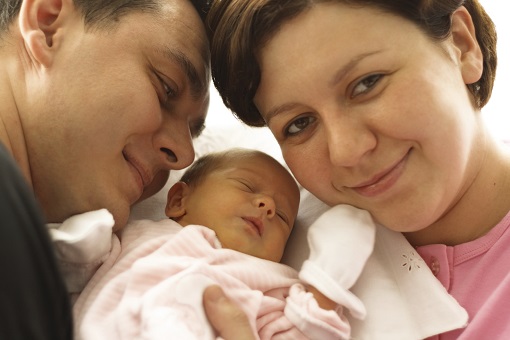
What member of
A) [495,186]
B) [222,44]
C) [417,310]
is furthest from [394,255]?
[222,44]

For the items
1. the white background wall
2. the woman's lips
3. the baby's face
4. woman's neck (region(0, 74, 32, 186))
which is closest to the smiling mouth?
the baby's face

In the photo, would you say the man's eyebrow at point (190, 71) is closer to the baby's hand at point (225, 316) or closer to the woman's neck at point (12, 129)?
the woman's neck at point (12, 129)

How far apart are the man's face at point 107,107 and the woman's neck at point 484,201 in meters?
0.63

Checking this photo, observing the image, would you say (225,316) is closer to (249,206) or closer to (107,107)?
(249,206)

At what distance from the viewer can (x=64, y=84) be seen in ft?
3.42

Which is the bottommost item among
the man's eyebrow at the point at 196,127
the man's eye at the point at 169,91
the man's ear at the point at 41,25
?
the man's eyebrow at the point at 196,127

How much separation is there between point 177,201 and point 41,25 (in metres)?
0.48

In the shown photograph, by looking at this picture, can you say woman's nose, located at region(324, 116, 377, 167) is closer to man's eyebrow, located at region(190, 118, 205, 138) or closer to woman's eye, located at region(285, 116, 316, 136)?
woman's eye, located at region(285, 116, 316, 136)

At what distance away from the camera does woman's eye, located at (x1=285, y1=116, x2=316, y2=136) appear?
1110 mm

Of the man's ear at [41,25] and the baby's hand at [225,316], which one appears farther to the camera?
the man's ear at [41,25]

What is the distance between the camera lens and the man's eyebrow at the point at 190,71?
3.62 feet

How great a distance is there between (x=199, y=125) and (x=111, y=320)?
0.52 m

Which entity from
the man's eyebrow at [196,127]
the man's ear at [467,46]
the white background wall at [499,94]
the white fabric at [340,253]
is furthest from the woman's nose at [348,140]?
the white background wall at [499,94]

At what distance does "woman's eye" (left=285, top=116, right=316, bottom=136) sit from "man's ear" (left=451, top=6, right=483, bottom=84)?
1.07 feet
